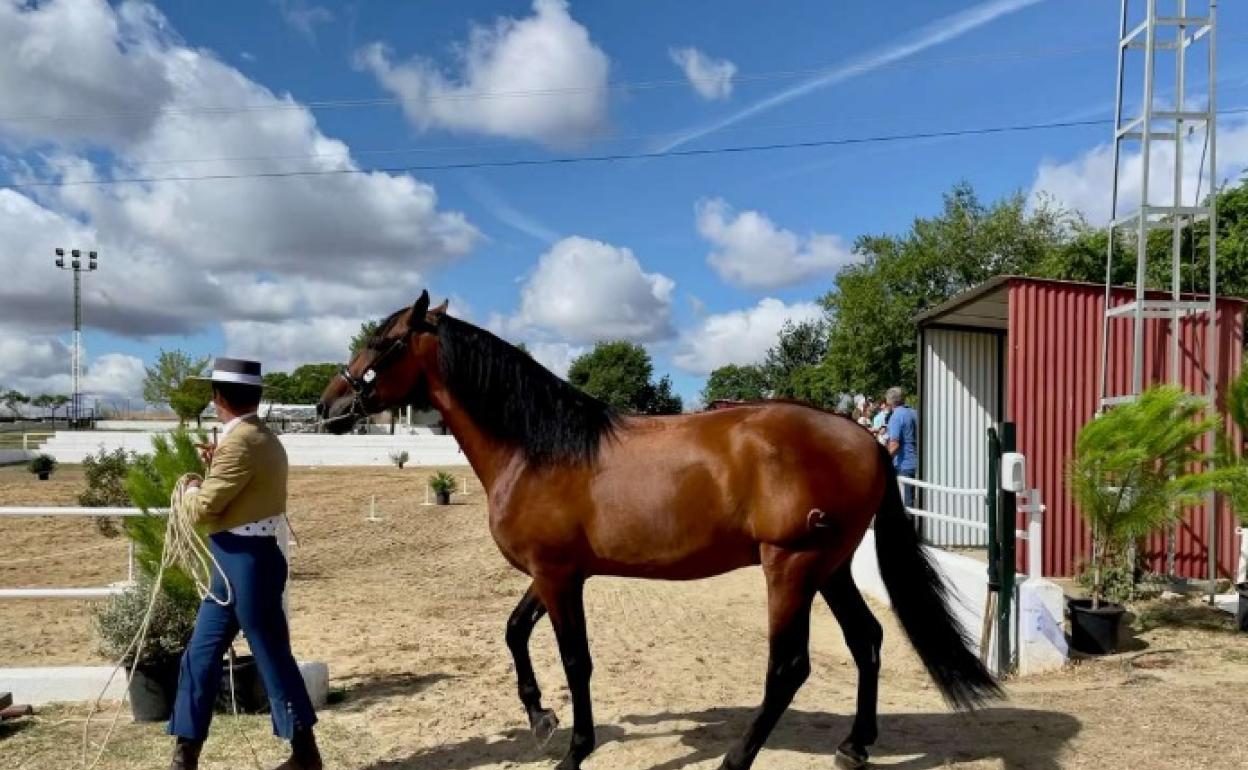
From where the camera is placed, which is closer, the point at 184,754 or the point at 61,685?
the point at 184,754

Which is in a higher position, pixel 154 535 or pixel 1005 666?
pixel 154 535

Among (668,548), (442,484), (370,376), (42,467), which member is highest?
(370,376)

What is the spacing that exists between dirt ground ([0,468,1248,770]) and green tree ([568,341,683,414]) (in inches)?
2732

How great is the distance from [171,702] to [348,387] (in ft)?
6.79

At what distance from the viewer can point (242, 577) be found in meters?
3.73

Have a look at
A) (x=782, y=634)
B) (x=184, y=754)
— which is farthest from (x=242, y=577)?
(x=782, y=634)

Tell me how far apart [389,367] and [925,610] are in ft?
9.33

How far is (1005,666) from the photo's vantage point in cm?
587

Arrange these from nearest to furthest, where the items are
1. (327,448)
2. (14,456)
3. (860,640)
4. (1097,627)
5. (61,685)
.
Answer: (860,640) → (61,685) → (1097,627) → (14,456) → (327,448)

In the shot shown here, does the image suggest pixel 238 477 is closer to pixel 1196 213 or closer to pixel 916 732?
pixel 916 732

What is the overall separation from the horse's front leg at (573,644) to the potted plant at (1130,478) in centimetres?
424

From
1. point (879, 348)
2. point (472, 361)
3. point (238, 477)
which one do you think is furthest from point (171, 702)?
point (879, 348)

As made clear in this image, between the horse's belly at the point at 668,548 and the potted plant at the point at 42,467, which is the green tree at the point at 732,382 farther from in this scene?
the horse's belly at the point at 668,548

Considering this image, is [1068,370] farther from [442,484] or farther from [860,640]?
[442,484]
